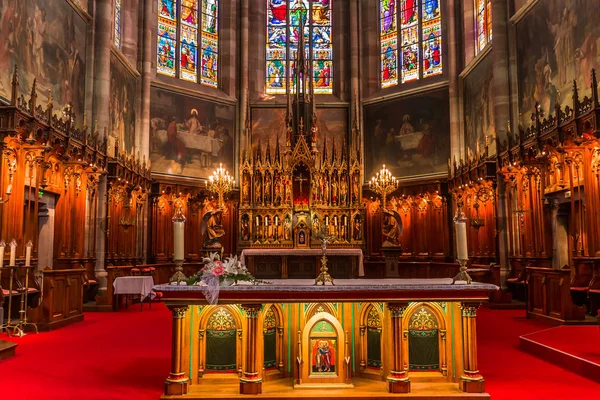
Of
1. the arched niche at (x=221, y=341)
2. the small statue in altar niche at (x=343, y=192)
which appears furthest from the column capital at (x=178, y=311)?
the small statue in altar niche at (x=343, y=192)

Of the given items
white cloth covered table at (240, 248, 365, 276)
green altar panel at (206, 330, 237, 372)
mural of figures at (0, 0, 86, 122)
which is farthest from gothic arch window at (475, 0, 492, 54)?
green altar panel at (206, 330, 237, 372)

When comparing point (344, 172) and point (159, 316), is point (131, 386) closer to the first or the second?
point (159, 316)

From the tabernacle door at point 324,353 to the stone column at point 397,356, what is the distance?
1.75 ft

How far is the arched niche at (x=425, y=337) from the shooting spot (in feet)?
20.0

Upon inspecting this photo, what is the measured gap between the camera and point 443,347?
6.10 meters

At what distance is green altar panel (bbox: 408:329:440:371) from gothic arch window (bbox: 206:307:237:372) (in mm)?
1963

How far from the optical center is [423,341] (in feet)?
20.0

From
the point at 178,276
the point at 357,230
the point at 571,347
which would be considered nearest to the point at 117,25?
the point at 357,230

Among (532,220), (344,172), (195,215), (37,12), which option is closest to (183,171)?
(195,215)

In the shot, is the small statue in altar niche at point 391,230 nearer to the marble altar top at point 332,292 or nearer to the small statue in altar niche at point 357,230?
the small statue in altar niche at point 357,230

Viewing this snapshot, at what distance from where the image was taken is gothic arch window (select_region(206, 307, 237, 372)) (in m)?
6.12

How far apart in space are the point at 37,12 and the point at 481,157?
1278cm

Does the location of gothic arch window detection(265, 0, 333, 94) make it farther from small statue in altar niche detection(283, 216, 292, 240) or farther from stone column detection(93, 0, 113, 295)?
stone column detection(93, 0, 113, 295)

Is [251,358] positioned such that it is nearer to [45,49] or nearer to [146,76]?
[45,49]
